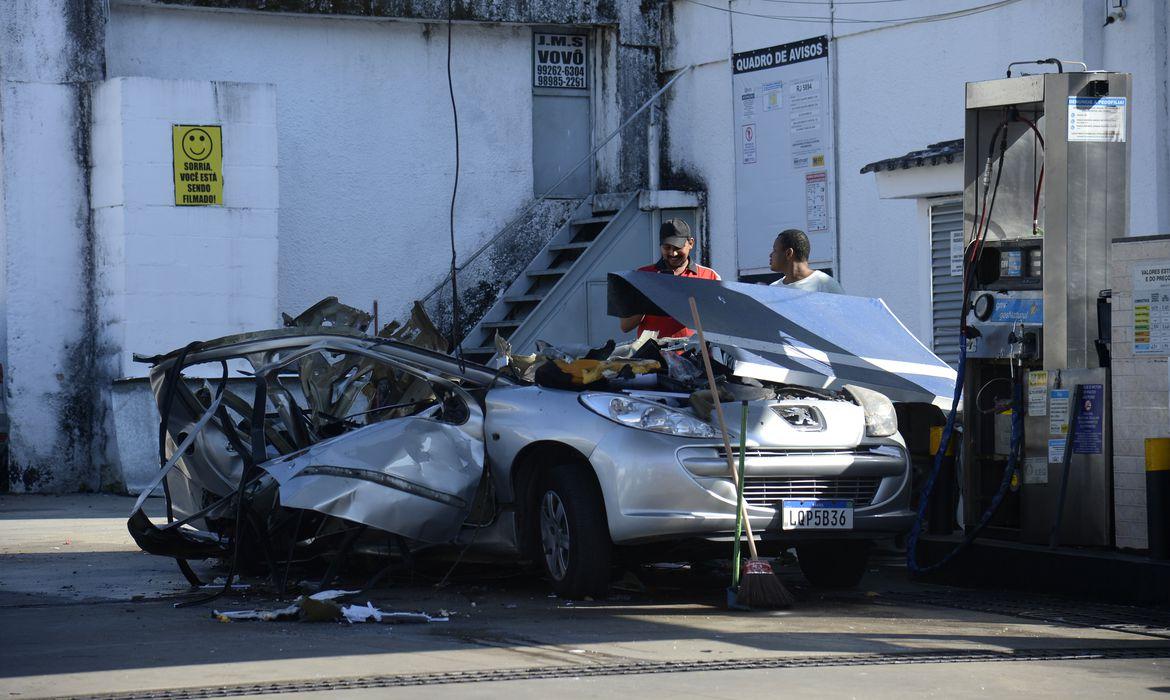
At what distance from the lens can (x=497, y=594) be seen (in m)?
8.62

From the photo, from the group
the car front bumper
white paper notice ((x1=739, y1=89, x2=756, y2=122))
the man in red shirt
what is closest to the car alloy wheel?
the car front bumper

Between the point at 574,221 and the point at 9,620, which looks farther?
the point at 574,221

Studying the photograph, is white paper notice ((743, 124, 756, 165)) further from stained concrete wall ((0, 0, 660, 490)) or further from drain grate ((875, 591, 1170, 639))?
drain grate ((875, 591, 1170, 639))

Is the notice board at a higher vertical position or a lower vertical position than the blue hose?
higher

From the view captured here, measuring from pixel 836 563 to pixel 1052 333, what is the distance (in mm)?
1705

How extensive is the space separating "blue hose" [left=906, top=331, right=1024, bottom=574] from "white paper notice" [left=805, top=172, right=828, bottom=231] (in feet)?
22.6

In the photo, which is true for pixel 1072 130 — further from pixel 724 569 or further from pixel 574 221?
pixel 574 221

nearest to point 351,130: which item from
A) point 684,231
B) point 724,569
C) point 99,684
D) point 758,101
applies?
point 758,101

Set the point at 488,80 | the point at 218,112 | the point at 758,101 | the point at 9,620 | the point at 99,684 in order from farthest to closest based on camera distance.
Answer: the point at 488,80, the point at 758,101, the point at 218,112, the point at 9,620, the point at 99,684

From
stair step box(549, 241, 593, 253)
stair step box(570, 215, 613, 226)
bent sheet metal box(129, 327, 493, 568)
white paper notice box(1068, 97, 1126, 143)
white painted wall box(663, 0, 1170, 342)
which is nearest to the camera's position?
bent sheet metal box(129, 327, 493, 568)

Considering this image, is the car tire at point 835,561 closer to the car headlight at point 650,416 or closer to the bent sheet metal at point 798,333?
the bent sheet metal at point 798,333

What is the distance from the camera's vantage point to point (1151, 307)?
8430 millimetres

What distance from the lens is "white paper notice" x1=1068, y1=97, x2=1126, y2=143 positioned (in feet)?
29.2

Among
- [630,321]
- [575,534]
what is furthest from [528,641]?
[630,321]
